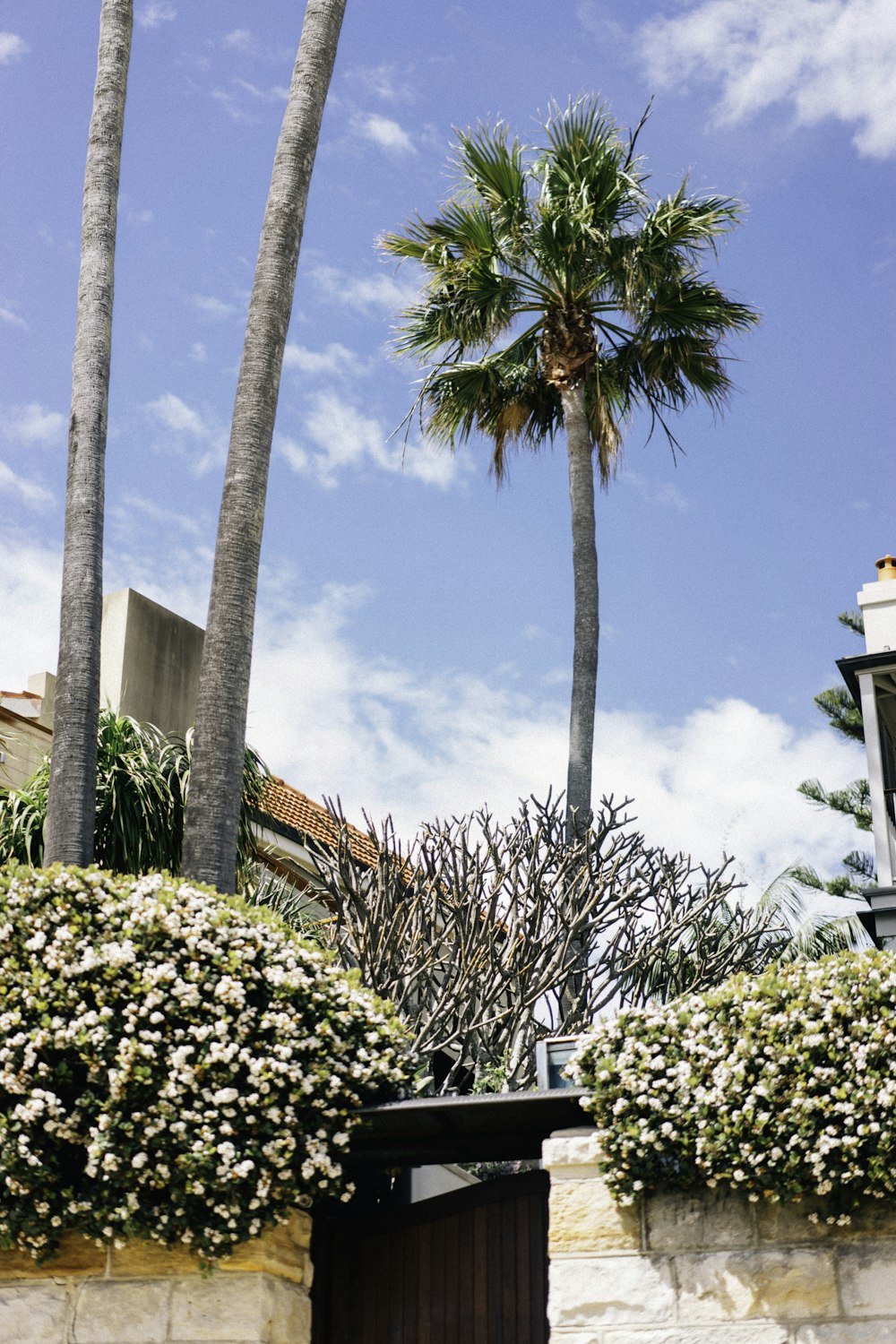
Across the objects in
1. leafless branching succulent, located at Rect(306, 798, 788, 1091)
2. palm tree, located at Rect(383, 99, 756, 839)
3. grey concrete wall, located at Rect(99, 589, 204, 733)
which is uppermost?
palm tree, located at Rect(383, 99, 756, 839)

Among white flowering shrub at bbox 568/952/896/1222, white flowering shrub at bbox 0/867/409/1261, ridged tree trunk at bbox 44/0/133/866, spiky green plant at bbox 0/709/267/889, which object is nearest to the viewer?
white flowering shrub at bbox 568/952/896/1222

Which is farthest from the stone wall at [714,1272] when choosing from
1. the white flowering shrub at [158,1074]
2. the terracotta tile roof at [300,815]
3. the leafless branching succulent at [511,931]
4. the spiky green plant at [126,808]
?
the terracotta tile roof at [300,815]

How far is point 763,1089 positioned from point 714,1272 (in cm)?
75

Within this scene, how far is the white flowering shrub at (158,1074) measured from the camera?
5.48m

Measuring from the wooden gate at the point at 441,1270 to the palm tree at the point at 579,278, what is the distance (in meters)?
6.87

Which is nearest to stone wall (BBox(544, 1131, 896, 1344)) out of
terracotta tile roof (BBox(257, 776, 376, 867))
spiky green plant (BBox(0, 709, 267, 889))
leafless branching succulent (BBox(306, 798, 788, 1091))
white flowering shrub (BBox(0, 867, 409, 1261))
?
white flowering shrub (BBox(0, 867, 409, 1261))

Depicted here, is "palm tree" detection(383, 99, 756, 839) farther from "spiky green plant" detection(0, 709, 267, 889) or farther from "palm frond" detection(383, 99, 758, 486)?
"spiky green plant" detection(0, 709, 267, 889)

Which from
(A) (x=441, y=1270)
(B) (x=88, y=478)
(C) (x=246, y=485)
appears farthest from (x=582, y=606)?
(A) (x=441, y=1270)

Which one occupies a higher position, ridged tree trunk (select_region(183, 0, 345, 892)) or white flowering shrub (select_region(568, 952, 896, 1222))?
ridged tree trunk (select_region(183, 0, 345, 892))

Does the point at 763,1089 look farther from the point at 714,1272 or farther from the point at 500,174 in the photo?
the point at 500,174

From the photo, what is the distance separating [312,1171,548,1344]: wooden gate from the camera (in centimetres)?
618

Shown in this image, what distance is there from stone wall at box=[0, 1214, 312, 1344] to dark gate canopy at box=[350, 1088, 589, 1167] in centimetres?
59

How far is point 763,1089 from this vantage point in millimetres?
5227

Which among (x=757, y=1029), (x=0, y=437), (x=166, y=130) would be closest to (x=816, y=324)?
(x=166, y=130)
